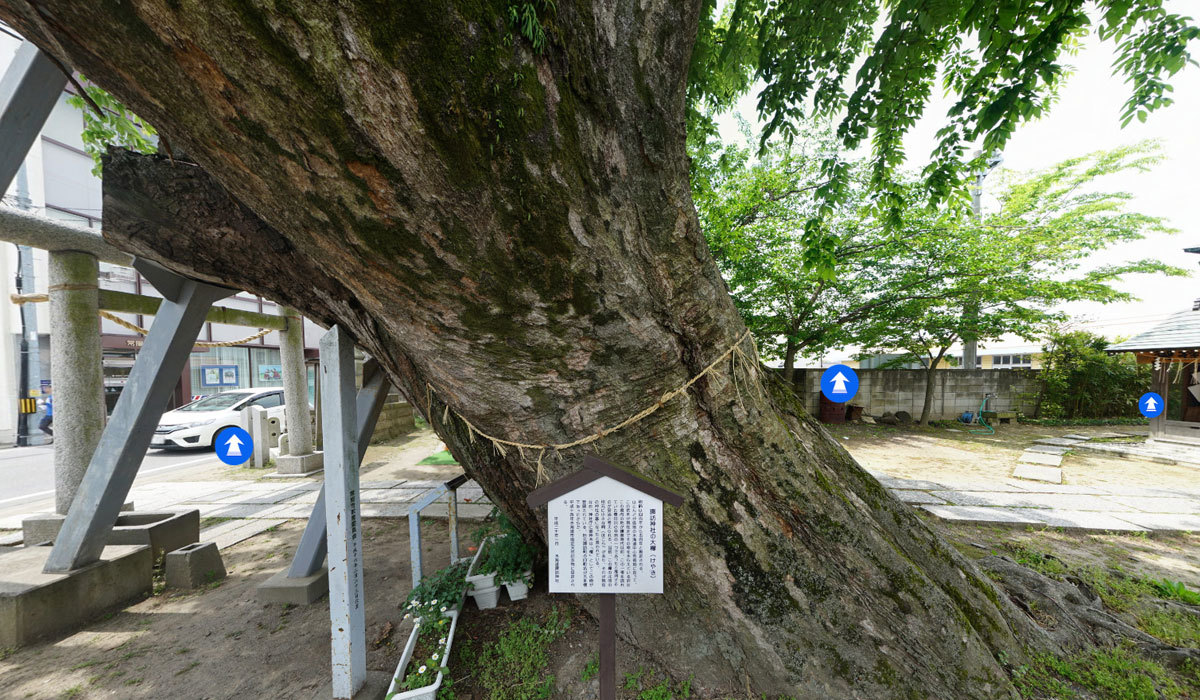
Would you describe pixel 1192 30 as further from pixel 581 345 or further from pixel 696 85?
pixel 581 345

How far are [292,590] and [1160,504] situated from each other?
32.7 feet

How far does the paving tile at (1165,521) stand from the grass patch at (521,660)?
656 cm

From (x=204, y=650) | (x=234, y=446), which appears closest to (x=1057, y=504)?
(x=204, y=650)

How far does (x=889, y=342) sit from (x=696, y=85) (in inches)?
454

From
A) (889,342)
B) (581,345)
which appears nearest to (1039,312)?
(889,342)

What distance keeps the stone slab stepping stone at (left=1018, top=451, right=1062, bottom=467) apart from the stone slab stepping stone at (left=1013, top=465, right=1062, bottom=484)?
304mm

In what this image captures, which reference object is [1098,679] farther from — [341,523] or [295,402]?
[295,402]

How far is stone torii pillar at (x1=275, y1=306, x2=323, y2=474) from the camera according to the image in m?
7.90

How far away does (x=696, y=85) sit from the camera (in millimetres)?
4008

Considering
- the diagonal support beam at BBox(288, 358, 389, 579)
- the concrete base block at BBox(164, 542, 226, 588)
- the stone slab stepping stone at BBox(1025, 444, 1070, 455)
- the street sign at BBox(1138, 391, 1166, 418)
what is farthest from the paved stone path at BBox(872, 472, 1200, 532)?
the concrete base block at BBox(164, 542, 226, 588)

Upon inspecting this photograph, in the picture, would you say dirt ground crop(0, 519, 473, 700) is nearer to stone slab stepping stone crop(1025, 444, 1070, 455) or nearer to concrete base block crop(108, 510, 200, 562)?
concrete base block crop(108, 510, 200, 562)

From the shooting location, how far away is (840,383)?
28.3 feet

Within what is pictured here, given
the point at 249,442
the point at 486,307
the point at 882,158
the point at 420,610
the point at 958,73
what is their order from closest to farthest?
the point at 486,307 < the point at 420,610 < the point at 958,73 < the point at 882,158 < the point at 249,442

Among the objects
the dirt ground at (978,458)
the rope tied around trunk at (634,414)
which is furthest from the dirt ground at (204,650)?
the dirt ground at (978,458)
